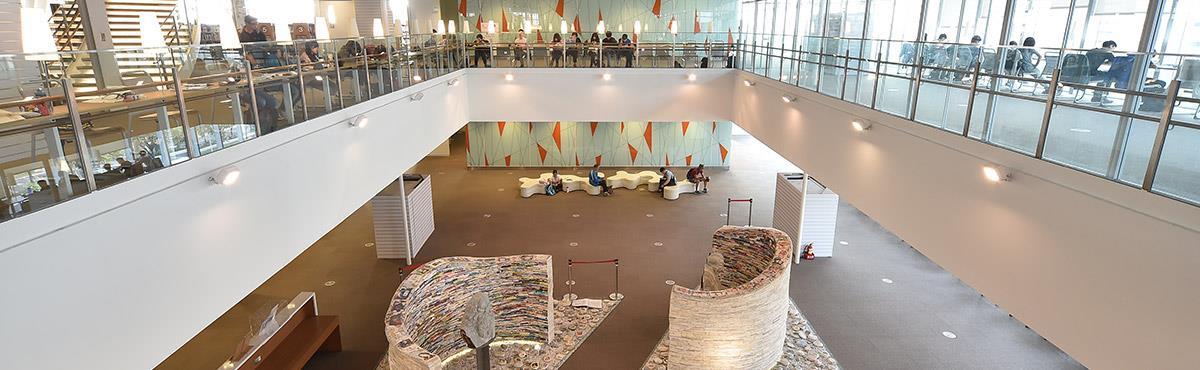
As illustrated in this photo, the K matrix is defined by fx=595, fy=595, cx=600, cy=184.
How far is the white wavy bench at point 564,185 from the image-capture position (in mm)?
17297

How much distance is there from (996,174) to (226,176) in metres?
6.63

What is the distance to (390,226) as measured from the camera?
12453 mm

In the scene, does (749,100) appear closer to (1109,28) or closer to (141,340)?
(1109,28)

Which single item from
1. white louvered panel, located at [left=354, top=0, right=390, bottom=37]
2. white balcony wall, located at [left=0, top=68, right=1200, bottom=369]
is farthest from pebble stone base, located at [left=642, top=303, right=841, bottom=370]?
white louvered panel, located at [left=354, top=0, right=390, bottom=37]

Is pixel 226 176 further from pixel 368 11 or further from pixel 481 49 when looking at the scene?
pixel 368 11

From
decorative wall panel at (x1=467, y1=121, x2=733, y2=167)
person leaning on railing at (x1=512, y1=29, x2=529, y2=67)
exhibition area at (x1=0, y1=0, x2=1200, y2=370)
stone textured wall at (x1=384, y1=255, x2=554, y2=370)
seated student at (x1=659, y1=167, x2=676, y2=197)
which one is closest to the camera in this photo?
exhibition area at (x1=0, y1=0, x2=1200, y2=370)

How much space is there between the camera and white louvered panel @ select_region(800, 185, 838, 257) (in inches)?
493

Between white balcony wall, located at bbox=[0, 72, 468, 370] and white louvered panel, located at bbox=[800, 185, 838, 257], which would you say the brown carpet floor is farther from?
white balcony wall, located at bbox=[0, 72, 468, 370]

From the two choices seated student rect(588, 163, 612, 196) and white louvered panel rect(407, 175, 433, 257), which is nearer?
white louvered panel rect(407, 175, 433, 257)

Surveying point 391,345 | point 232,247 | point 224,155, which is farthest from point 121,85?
point 391,345

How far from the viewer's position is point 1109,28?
21.5ft

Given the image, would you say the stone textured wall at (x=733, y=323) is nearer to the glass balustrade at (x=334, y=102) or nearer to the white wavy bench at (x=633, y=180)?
the glass balustrade at (x=334, y=102)

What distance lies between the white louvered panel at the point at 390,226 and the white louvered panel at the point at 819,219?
840cm

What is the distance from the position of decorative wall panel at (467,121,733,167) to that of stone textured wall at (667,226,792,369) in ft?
39.6
